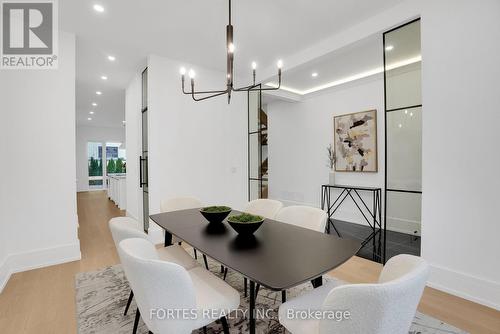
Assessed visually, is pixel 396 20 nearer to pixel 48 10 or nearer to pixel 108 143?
pixel 48 10

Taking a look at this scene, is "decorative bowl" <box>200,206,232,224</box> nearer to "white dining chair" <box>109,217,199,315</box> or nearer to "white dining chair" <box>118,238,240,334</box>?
"white dining chair" <box>109,217,199,315</box>

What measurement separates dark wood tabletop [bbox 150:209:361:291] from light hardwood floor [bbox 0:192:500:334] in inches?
43.7

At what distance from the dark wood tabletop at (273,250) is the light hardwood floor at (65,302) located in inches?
43.7

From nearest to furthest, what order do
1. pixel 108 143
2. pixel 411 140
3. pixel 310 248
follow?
pixel 310 248
pixel 411 140
pixel 108 143

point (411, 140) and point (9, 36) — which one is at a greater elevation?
point (9, 36)

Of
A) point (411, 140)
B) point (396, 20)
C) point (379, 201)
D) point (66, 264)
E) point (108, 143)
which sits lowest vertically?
point (66, 264)

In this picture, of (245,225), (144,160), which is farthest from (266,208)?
(144,160)

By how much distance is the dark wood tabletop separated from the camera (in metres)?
1.12

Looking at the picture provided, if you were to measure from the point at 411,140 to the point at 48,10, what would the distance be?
4.32 metres

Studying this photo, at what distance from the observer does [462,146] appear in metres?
2.13

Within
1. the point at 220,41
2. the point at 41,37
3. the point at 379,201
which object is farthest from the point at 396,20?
the point at 41,37

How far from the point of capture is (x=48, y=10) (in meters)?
2.56

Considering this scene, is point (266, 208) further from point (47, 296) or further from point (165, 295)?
point (47, 296)

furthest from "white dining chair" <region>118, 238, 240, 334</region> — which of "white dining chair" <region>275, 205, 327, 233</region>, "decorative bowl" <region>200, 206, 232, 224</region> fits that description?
"white dining chair" <region>275, 205, 327, 233</region>
